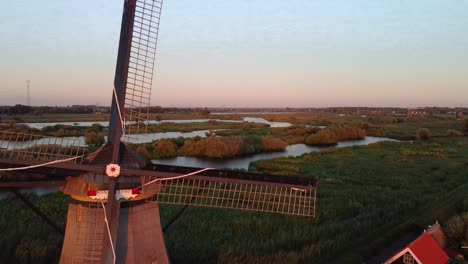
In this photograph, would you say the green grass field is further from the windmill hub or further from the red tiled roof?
the windmill hub

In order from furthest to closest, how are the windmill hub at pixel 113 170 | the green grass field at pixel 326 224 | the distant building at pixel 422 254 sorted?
the green grass field at pixel 326 224 < the distant building at pixel 422 254 < the windmill hub at pixel 113 170

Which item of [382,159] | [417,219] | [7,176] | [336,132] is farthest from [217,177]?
[336,132]

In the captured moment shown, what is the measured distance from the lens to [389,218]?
38.1 feet

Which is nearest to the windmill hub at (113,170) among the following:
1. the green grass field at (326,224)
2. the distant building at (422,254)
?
the green grass field at (326,224)

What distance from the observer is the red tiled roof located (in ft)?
24.3

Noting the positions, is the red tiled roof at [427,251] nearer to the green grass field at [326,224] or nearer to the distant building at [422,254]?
the distant building at [422,254]

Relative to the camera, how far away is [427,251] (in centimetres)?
752

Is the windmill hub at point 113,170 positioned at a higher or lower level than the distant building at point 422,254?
higher

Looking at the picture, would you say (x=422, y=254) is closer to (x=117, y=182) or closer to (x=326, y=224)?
(x=326, y=224)

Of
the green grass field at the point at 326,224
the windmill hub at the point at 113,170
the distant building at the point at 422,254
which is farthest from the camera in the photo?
the green grass field at the point at 326,224

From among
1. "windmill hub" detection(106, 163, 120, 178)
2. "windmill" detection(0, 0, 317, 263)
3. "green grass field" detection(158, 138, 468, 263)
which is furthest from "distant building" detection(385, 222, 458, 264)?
"windmill hub" detection(106, 163, 120, 178)

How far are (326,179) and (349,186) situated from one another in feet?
4.95

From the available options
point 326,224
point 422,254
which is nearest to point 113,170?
point 422,254

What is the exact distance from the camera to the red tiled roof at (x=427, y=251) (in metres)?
7.41
